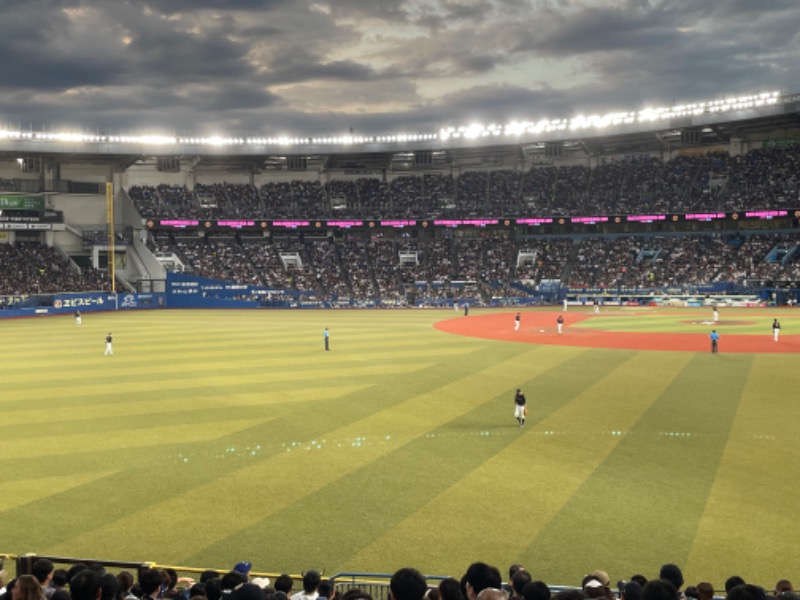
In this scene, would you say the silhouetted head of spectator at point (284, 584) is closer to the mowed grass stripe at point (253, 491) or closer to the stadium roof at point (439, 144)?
the mowed grass stripe at point (253, 491)

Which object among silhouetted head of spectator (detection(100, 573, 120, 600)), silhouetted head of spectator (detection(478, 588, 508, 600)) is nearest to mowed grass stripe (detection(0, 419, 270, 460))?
silhouetted head of spectator (detection(100, 573, 120, 600))

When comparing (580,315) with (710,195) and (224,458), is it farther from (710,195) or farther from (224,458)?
(224,458)

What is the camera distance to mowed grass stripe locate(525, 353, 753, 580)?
43.6ft

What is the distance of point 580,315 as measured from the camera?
69188mm

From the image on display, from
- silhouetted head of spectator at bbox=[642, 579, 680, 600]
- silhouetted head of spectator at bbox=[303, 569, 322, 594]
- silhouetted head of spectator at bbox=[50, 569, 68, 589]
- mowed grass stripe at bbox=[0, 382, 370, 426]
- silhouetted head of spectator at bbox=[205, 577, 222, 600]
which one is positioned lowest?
mowed grass stripe at bbox=[0, 382, 370, 426]

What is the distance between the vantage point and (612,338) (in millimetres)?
47562

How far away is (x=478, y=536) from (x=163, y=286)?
81.6m

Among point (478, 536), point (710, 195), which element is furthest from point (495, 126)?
point (478, 536)

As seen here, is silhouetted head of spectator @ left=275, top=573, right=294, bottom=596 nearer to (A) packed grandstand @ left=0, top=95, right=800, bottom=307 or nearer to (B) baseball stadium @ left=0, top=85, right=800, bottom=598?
(B) baseball stadium @ left=0, top=85, right=800, bottom=598

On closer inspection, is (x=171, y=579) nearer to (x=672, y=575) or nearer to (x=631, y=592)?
(x=631, y=592)

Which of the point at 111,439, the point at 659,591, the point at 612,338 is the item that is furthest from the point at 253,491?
the point at 612,338

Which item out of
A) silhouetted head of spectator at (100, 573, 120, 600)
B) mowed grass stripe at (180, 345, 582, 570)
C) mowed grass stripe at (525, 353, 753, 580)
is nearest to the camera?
silhouetted head of spectator at (100, 573, 120, 600)

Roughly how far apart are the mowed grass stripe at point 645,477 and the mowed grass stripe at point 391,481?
254 centimetres

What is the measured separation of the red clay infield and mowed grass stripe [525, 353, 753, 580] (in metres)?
12.2
